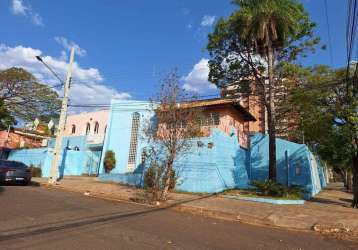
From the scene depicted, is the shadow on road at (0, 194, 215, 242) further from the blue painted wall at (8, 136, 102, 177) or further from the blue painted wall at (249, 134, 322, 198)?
the blue painted wall at (8, 136, 102, 177)

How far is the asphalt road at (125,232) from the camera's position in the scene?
5.62 m

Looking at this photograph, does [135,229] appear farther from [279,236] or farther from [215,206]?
[215,206]

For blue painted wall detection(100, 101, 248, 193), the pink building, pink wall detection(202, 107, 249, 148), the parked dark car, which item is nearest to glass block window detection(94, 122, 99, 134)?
the pink building

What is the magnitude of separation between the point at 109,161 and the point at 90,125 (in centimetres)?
1245

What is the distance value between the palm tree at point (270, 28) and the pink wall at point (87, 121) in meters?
19.5

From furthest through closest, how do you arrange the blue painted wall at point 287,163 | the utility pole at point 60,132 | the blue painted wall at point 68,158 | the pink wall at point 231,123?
the blue painted wall at point 68,158 → the pink wall at point 231,123 → the blue painted wall at point 287,163 → the utility pole at point 60,132

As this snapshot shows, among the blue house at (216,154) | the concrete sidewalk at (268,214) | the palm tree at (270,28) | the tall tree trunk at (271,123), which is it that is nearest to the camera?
the concrete sidewalk at (268,214)

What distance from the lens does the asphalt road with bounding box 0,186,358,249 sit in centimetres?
562

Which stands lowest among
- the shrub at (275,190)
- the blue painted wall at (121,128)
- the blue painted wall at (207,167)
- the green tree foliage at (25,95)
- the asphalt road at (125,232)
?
the asphalt road at (125,232)

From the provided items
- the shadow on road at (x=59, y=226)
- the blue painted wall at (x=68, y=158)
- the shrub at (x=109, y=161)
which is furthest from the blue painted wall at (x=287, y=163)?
the blue painted wall at (x=68, y=158)

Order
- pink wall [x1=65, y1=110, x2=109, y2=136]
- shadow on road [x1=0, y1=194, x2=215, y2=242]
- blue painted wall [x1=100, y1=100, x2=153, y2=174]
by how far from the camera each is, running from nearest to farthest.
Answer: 1. shadow on road [x1=0, y1=194, x2=215, y2=242]
2. blue painted wall [x1=100, y1=100, x2=153, y2=174]
3. pink wall [x1=65, y1=110, x2=109, y2=136]

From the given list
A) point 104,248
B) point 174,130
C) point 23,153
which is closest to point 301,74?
point 174,130

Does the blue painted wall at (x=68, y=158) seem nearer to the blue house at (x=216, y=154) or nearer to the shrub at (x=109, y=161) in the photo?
the shrub at (x=109, y=161)

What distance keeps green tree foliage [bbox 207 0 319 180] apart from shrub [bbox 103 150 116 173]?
10.1 meters
